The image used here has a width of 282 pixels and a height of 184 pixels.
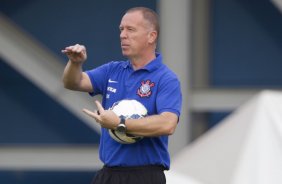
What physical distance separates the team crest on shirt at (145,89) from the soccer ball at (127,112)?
0.05 m

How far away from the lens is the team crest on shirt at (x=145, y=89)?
14.2 ft

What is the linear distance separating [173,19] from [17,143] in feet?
7.82

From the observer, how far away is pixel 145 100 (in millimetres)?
4316

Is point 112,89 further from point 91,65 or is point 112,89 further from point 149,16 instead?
point 91,65

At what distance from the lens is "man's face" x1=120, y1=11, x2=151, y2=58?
4.34 meters

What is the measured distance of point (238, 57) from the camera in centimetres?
912

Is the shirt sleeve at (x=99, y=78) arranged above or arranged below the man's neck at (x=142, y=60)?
below

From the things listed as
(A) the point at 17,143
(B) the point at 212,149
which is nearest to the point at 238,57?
(A) the point at 17,143

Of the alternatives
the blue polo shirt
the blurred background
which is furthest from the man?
the blurred background

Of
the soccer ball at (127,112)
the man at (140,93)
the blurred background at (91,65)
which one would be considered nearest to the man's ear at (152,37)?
the man at (140,93)

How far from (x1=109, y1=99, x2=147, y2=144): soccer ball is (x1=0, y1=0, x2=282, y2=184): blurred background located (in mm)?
3754

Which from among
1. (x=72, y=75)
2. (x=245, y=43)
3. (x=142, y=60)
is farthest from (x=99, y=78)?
(x=245, y=43)

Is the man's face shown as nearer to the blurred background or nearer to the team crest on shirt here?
the team crest on shirt

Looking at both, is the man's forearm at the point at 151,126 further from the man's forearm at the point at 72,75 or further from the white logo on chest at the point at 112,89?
the man's forearm at the point at 72,75
